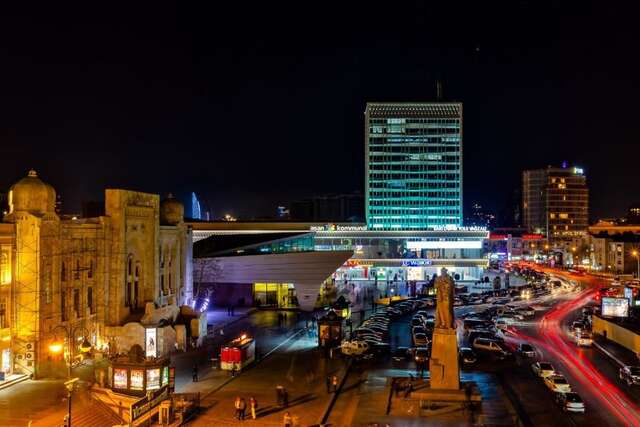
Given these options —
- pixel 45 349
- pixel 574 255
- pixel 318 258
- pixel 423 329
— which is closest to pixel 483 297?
pixel 318 258

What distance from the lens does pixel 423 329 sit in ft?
167

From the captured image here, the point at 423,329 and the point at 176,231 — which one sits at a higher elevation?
the point at 176,231

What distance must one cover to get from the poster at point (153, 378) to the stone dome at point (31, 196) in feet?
46.4

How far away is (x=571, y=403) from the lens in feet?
97.5

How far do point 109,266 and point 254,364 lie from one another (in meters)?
12.3

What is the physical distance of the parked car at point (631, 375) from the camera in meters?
35.1

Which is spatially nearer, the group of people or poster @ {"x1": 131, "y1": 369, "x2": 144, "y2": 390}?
the group of people

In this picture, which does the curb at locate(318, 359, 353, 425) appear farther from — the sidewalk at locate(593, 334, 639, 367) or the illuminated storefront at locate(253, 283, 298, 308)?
the illuminated storefront at locate(253, 283, 298, 308)

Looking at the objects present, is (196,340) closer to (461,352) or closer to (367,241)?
(461,352)

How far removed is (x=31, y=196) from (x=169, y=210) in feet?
51.9

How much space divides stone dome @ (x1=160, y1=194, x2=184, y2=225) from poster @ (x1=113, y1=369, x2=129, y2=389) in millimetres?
23777

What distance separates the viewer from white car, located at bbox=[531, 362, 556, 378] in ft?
117

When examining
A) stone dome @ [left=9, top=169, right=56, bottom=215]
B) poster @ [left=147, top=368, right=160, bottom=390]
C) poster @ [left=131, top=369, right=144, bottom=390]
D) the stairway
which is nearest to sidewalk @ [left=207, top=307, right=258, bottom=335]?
stone dome @ [left=9, top=169, right=56, bottom=215]

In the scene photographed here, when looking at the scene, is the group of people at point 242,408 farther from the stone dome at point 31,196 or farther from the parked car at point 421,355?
the stone dome at point 31,196
